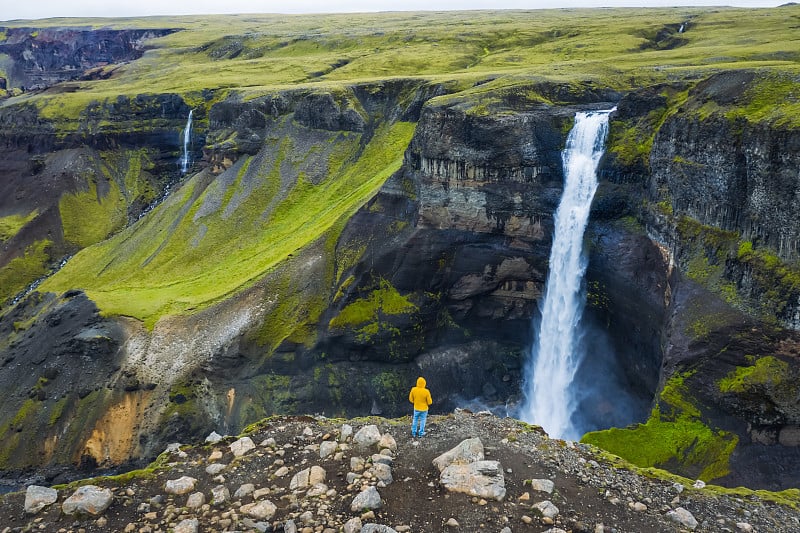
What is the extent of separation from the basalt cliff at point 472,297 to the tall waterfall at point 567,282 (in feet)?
3.23

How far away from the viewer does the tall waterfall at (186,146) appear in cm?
9412

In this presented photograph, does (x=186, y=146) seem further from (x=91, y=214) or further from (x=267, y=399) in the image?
(x=267, y=399)

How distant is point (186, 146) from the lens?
9462 cm

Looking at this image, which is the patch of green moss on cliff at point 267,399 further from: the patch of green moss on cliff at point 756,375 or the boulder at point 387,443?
the patch of green moss on cliff at point 756,375

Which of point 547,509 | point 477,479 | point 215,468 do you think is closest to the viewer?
point 547,509

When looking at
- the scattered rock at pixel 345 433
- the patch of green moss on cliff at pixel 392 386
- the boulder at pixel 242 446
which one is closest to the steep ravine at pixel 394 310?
the patch of green moss on cliff at pixel 392 386

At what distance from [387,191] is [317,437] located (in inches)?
1311

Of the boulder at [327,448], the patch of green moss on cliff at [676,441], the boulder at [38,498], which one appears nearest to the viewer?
the boulder at [38,498]

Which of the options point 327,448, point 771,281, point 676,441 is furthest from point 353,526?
point 771,281

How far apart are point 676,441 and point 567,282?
15.4 meters

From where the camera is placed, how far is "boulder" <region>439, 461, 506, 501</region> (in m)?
17.6

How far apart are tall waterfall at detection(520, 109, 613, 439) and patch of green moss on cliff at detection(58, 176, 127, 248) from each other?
67980 mm

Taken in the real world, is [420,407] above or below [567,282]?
above

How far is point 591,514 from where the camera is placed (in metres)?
17.2
